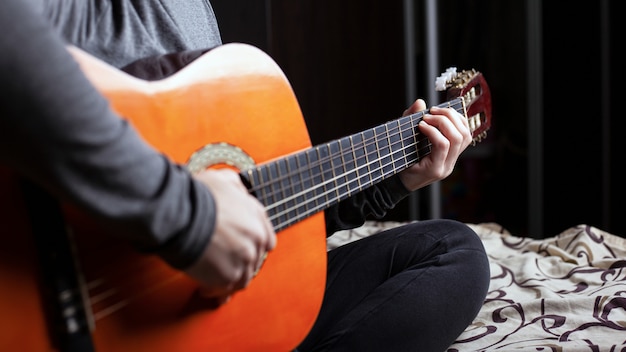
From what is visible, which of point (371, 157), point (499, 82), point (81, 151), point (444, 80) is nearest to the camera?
point (81, 151)

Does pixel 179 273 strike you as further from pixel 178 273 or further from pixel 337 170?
pixel 337 170

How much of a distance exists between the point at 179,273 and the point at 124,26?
1.12 ft

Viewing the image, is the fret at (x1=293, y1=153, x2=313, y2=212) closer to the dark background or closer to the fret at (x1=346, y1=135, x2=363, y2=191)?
the fret at (x1=346, y1=135, x2=363, y2=191)

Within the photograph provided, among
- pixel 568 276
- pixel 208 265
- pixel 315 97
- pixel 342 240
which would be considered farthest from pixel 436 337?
pixel 315 97

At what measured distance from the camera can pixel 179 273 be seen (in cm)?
63

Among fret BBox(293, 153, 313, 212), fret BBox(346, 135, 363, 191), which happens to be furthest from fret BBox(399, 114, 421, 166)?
fret BBox(293, 153, 313, 212)

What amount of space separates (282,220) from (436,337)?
0.32m

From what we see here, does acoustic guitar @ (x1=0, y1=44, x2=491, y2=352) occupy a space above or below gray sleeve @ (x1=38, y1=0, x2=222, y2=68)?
below

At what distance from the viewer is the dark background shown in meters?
2.40

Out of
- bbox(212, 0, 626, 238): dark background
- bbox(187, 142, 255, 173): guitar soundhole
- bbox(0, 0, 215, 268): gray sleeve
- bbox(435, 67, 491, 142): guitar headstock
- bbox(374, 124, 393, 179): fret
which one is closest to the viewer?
bbox(0, 0, 215, 268): gray sleeve

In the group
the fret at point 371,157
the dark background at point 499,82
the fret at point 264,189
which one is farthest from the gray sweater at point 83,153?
the dark background at point 499,82

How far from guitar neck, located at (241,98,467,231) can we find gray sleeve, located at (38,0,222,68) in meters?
0.24

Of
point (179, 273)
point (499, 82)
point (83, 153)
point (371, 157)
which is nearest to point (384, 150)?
Answer: point (371, 157)

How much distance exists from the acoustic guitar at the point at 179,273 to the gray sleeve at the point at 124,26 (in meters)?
0.12
